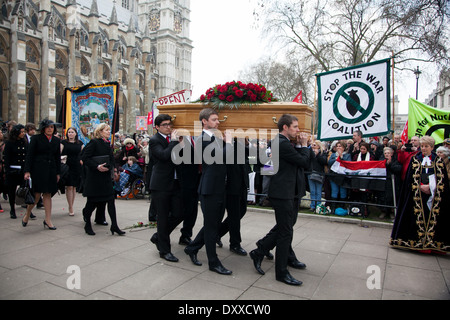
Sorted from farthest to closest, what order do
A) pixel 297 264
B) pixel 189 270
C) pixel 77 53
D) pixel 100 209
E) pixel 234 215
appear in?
pixel 77 53
pixel 100 209
pixel 234 215
pixel 297 264
pixel 189 270

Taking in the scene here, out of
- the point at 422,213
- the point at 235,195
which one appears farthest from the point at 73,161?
the point at 422,213

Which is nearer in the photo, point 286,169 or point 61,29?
point 286,169

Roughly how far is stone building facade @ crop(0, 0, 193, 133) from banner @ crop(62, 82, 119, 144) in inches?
820

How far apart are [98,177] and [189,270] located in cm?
283

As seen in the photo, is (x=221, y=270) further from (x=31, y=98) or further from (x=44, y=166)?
(x=31, y=98)

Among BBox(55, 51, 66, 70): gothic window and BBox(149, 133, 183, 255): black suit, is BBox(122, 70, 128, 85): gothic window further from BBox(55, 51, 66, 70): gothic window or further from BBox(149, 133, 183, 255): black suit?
BBox(149, 133, 183, 255): black suit

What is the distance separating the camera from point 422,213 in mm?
5270

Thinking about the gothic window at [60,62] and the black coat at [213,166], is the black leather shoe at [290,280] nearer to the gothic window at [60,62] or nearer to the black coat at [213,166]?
the black coat at [213,166]

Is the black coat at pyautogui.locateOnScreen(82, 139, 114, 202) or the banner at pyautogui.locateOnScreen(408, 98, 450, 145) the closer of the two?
the black coat at pyautogui.locateOnScreen(82, 139, 114, 202)

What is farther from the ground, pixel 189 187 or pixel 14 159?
pixel 14 159

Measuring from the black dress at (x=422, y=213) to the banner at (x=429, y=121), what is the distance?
2.53 m

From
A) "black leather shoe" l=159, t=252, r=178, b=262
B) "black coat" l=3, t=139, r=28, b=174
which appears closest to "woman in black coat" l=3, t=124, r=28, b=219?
"black coat" l=3, t=139, r=28, b=174

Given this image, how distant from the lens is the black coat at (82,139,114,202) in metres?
5.92
